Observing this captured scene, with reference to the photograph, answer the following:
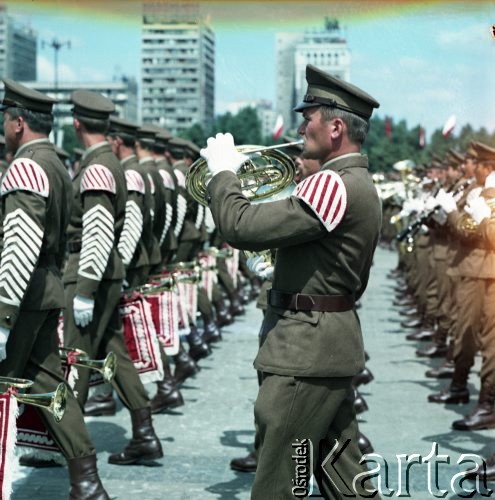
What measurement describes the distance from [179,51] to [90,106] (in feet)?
67.6

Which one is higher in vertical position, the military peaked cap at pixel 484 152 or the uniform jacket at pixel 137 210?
the military peaked cap at pixel 484 152

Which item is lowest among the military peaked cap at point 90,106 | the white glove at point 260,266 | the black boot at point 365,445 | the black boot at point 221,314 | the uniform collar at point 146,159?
the black boot at point 221,314

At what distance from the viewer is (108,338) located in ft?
24.1

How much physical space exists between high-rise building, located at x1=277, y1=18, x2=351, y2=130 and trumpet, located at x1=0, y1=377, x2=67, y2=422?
8.07m

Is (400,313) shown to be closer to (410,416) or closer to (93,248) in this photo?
(410,416)

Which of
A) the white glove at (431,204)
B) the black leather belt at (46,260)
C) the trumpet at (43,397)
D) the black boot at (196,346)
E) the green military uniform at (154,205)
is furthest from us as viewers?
the black boot at (196,346)

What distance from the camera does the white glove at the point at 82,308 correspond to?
6887 millimetres

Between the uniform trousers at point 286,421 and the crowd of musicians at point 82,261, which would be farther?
the crowd of musicians at point 82,261

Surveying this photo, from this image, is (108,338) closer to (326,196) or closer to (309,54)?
(326,196)

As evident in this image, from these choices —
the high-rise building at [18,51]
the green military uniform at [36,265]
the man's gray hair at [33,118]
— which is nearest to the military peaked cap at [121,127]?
the man's gray hair at [33,118]

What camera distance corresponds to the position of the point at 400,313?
54.9 ft

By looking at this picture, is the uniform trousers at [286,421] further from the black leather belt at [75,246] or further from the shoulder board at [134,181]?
the shoulder board at [134,181]

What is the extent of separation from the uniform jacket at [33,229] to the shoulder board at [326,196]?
164cm

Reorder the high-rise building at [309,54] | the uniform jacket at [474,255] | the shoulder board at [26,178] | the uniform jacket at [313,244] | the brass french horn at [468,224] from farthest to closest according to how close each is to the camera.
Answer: the high-rise building at [309,54] < the brass french horn at [468,224] < the uniform jacket at [474,255] < the shoulder board at [26,178] < the uniform jacket at [313,244]
